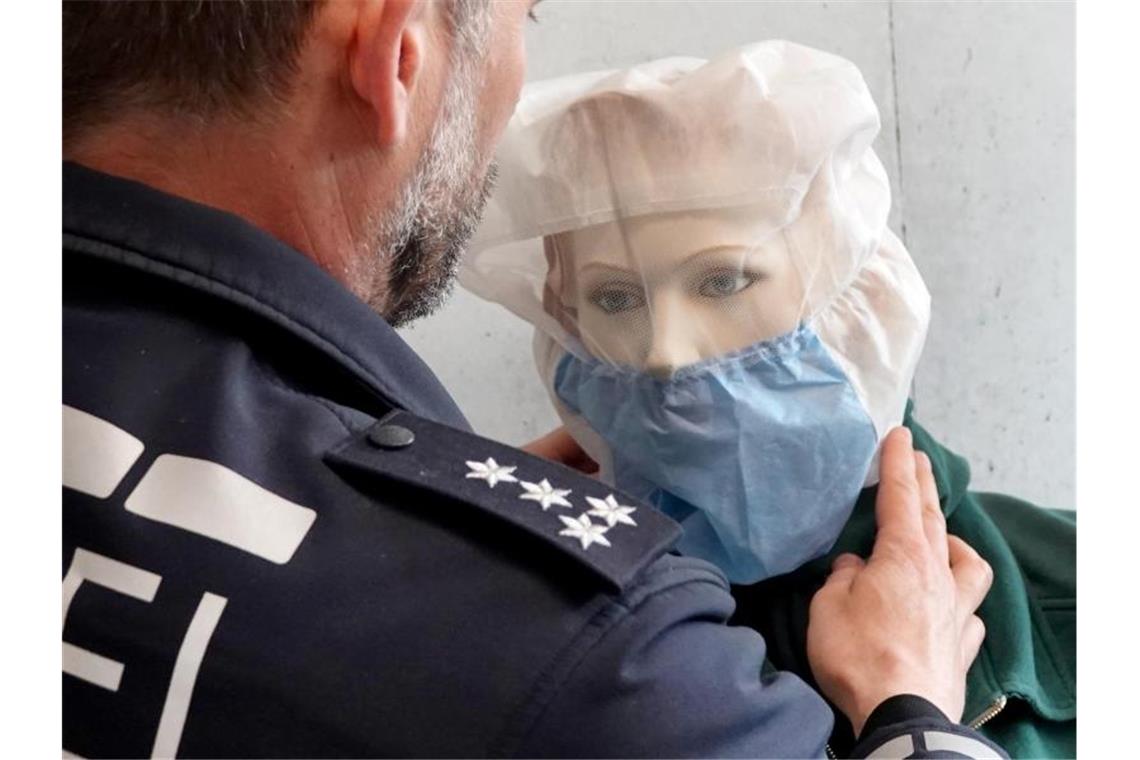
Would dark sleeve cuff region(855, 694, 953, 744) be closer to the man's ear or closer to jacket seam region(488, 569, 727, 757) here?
jacket seam region(488, 569, 727, 757)

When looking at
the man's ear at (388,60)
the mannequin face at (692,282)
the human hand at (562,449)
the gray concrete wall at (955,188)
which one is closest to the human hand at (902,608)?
the mannequin face at (692,282)

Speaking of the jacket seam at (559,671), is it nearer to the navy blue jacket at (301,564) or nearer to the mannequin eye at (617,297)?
the navy blue jacket at (301,564)

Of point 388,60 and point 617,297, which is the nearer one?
point 388,60

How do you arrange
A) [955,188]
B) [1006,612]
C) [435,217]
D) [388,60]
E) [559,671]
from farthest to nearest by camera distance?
[955,188] → [1006,612] → [435,217] → [388,60] → [559,671]

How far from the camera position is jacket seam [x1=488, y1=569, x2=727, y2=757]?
0.62 metres

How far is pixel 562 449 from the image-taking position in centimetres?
138

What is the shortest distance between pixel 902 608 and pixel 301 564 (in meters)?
0.58

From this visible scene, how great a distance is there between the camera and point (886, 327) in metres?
1.18

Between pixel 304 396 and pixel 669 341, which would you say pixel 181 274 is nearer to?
pixel 304 396

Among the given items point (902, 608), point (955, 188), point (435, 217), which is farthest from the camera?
point (955, 188)

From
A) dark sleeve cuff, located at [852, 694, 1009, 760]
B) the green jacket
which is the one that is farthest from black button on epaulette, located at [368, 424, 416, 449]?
the green jacket

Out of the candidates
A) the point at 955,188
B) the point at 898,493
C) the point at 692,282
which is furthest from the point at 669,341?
the point at 955,188

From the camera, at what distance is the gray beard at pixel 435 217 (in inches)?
32.1

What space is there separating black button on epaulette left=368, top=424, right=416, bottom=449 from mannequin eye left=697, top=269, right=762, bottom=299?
48cm
